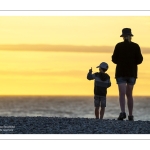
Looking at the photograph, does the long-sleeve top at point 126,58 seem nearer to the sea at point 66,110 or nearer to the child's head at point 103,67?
the child's head at point 103,67

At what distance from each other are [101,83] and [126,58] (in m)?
1.27

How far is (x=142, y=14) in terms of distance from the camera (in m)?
17.2

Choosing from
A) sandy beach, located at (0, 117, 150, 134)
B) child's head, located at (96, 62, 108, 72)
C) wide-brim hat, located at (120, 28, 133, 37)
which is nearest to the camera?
sandy beach, located at (0, 117, 150, 134)

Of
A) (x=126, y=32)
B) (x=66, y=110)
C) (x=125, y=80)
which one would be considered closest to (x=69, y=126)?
(x=125, y=80)

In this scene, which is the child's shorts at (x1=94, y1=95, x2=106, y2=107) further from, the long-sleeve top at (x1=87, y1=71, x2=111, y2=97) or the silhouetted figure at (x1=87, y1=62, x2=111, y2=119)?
the long-sleeve top at (x1=87, y1=71, x2=111, y2=97)

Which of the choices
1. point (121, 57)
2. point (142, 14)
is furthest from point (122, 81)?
point (142, 14)

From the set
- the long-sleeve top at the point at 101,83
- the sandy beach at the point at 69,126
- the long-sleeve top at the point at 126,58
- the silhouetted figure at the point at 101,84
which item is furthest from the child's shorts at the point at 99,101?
the sandy beach at the point at 69,126

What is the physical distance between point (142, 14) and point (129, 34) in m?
0.72

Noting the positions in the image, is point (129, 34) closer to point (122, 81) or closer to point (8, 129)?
point (122, 81)

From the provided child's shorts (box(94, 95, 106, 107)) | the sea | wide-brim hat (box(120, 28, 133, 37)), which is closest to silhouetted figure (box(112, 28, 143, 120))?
wide-brim hat (box(120, 28, 133, 37))

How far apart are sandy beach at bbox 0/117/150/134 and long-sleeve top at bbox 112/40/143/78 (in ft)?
4.87

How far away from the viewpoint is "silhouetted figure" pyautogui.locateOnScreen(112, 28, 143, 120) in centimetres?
1709

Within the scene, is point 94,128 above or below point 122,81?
below

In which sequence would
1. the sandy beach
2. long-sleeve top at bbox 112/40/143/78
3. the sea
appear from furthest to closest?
the sea
long-sleeve top at bbox 112/40/143/78
the sandy beach
